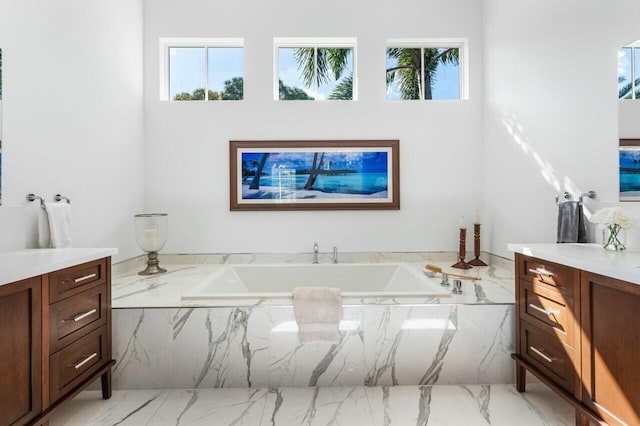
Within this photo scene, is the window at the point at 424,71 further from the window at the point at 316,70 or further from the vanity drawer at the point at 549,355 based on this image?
the vanity drawer at the point at 549,355

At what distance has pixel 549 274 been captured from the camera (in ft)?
5.57

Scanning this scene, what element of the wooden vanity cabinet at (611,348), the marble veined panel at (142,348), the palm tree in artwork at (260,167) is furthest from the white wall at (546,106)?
the marble veined panel at (142,348)

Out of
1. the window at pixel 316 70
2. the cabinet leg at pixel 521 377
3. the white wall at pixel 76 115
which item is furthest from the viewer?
the window at pixel 316 70

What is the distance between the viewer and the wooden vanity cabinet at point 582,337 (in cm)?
127

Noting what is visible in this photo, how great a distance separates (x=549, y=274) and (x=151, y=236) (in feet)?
9.03

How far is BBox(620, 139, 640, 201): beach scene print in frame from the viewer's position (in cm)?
178

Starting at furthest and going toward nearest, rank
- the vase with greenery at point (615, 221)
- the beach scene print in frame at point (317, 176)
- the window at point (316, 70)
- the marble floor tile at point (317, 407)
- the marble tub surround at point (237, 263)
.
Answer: the window at point (316, 70), the beach scene print in frame at point (317, 176), the marble tub surround at point (237, 263), the marble floor tile at point (317, 407), the vase with greenery at point (615, 221)

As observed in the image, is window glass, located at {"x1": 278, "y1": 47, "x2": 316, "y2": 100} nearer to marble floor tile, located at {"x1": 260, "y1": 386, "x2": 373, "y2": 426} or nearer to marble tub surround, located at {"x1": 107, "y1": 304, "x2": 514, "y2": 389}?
marble tub surround, located at {"x1": 107, "y1": 304, "x2": 514, "y2": 389}

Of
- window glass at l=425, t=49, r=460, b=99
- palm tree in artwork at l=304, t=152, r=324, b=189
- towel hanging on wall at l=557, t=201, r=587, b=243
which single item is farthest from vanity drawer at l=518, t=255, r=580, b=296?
window glass at l=425, t=49, r=460, b=99

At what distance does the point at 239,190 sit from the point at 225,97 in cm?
91

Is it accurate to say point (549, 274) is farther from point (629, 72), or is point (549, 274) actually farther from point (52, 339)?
point (52, 339)

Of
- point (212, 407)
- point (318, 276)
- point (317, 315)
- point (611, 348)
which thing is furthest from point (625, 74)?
point (212, 407)

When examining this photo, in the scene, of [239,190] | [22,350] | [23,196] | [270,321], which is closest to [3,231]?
[23,196]

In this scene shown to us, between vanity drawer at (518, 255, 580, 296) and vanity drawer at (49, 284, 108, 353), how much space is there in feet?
7.51
